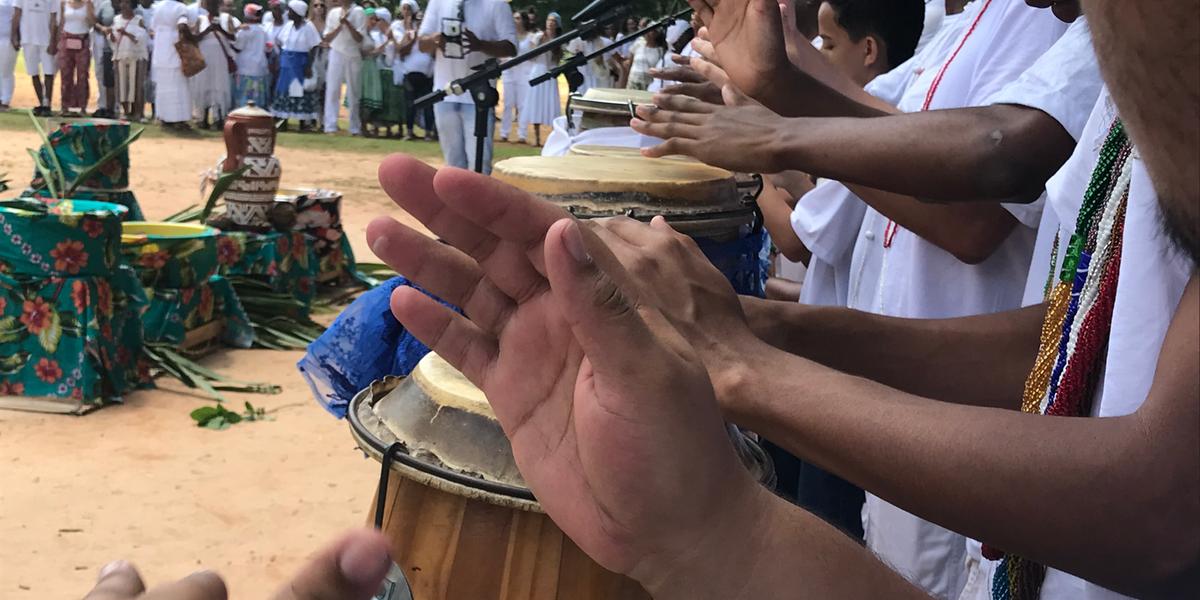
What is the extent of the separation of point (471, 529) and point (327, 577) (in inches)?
17.9

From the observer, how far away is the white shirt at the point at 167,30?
1430 centimetres

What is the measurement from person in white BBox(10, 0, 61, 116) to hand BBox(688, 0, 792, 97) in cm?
1550

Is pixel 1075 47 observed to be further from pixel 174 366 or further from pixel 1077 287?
pixel 174 366

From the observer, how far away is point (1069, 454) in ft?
3.13

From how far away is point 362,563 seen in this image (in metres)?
0.83

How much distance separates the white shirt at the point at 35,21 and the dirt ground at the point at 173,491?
12.3 metres

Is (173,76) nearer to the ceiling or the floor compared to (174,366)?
nearer to the ceiling

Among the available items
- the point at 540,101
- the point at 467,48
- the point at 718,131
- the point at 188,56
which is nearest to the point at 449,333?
the point at 718,131

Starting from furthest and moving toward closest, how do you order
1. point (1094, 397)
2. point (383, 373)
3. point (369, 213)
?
point (369, 213) < point (383, 373) < point (1094, 397)

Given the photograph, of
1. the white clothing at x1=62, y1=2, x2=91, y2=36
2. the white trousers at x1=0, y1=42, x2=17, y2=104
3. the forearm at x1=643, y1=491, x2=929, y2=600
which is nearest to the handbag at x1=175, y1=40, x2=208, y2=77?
the white clothing at x1=62, y1=2, x2=91, y2=36

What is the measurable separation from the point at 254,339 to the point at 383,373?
3.40 metres

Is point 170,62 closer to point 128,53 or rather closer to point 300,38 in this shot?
point 128,53

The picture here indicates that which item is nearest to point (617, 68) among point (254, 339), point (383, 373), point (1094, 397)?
point (254, 339)

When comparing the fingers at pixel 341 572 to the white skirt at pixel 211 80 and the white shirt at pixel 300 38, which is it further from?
the white shirt at pixel 300 38
